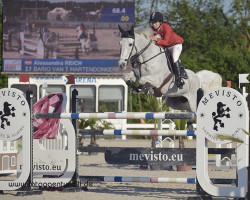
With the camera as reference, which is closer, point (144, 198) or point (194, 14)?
point (144, 198)

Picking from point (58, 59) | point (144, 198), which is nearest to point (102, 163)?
point (144, 198)

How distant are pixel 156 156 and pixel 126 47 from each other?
1572 mm

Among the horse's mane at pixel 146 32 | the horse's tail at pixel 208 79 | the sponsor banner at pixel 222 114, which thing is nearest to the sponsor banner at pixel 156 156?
the sponsor banner at pixel 222 114

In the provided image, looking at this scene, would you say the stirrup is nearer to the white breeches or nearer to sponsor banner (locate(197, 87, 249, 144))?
the white breeches

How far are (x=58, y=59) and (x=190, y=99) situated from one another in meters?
24.3

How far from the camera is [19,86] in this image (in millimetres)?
36125

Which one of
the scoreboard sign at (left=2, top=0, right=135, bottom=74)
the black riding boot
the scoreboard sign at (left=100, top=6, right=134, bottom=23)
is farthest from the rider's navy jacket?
the scoreboard sign at (left=2, top=0, right=135, bottom=74)

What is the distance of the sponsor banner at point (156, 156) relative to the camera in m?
9.76

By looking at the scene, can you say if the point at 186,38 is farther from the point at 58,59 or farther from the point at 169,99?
the point at 169,99

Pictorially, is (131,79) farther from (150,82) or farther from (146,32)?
(146,32)

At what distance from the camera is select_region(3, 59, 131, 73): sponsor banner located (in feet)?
116

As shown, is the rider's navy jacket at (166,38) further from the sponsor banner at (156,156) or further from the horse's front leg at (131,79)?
the sponsor banner at (156,156)

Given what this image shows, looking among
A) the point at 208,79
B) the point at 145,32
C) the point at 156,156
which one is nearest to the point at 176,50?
the point at 145,32

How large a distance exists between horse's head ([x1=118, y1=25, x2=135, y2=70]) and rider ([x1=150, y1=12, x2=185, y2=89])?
0.35 meters
